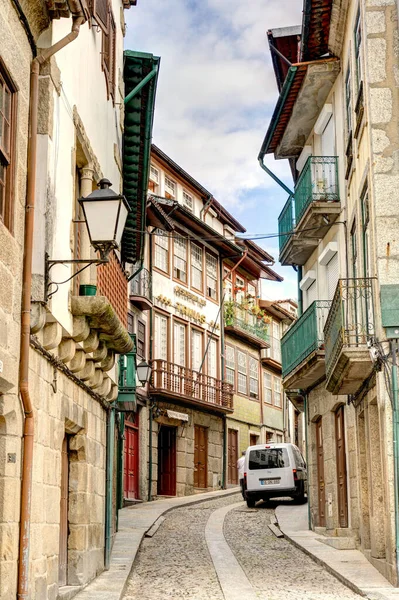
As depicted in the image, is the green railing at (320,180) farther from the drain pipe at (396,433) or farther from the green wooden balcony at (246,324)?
the green wooden balcony at (246,324)

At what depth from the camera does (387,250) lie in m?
12.6

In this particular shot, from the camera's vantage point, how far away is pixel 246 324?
131 ft

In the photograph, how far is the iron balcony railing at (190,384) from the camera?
100 feet

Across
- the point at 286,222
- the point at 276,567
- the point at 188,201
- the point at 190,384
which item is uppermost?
the point at 188,201

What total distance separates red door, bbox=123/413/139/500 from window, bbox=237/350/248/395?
988cm

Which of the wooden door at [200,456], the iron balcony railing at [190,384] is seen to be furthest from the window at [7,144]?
the wooden door at [200,456]

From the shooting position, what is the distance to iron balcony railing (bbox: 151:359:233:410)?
3058cm

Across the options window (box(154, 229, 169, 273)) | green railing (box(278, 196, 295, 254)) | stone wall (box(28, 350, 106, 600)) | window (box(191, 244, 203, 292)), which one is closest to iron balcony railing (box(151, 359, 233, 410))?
window (box(154, 229, 169, 273))

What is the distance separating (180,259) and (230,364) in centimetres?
610

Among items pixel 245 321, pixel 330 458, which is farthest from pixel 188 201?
pixel 330 458

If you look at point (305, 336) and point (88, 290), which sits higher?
point (305, 336)

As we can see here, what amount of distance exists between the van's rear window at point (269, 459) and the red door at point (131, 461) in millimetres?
4241

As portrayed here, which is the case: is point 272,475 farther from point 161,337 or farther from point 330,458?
point 161,337

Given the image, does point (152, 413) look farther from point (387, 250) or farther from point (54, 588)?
point (54, 588)
